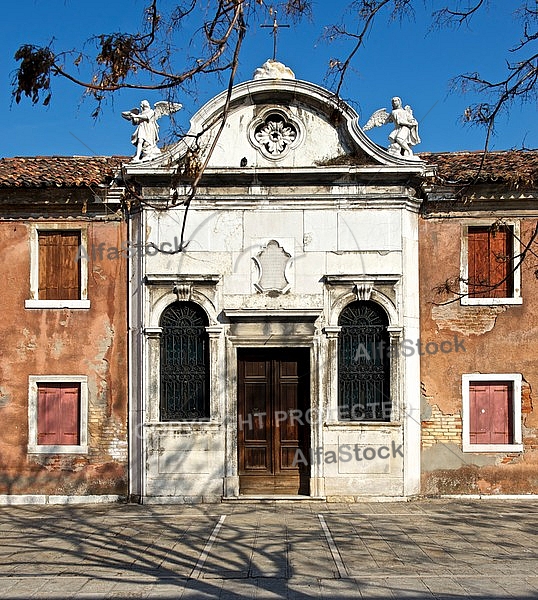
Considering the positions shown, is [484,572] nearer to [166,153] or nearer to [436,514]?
[436,514]

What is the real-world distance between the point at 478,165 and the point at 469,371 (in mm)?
3655

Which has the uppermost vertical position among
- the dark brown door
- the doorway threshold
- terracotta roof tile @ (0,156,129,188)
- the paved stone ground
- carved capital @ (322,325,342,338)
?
terracotta roof tile @ (0,156,129,188)

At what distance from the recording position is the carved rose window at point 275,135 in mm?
14477

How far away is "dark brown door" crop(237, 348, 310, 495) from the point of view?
14.4 meters

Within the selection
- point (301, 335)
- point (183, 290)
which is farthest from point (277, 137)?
point (301, 335)

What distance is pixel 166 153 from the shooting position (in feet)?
47.3

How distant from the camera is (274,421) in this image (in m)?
14.5

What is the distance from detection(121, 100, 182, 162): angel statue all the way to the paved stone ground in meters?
5.98

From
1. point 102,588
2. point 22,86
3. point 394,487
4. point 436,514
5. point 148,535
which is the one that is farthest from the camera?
point 394,487

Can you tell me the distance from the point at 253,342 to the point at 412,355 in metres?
2.74

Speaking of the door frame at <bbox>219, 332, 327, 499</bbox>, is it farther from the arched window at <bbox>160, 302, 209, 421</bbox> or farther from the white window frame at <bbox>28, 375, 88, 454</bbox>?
the white window frame at <bbox>28, 375, 88, 454</bbox>

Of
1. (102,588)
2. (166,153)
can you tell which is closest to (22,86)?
(102,588)

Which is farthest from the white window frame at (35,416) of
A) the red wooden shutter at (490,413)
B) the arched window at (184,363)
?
the red wooden shutter at (490,413)

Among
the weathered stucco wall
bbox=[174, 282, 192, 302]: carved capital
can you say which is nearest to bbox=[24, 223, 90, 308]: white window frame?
bbox=[174, 282, 192, 302]: carved capital
